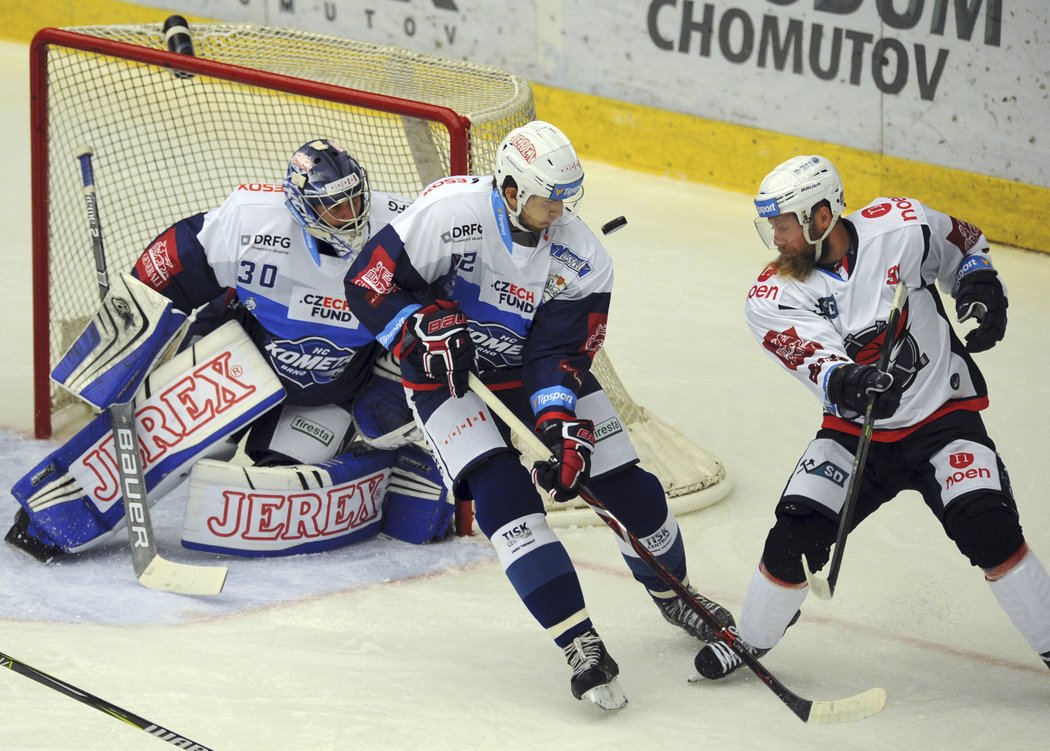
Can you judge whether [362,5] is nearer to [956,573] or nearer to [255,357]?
[255,357]

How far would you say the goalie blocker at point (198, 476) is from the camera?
12.6ft

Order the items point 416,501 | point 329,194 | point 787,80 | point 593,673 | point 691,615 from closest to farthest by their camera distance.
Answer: point 593,673, point 691,615, point 329,194, point 416,501, point 787,80

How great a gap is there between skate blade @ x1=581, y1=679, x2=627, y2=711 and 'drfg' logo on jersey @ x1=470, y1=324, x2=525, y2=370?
2.47 ft

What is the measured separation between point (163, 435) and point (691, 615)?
1.36 meters

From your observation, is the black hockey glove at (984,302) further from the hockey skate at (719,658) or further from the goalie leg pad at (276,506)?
the goalie leg pad at (276,506)

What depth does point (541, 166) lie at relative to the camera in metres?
3.19

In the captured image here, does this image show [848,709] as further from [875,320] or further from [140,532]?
[140,532]

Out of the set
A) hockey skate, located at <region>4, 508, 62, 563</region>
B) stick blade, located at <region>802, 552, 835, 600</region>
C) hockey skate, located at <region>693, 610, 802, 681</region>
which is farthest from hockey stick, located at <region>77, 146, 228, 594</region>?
stick blade, located at <region>802, 552, 835, 600</region>

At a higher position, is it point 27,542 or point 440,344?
point 440,344

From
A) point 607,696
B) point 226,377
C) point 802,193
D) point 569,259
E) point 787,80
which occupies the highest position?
point 802,193

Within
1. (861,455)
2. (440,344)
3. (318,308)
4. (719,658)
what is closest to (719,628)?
(719,658)

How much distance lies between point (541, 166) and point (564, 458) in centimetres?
60

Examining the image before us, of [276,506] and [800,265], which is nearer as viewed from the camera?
[800,265]

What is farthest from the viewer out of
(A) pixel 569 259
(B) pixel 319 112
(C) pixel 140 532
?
(B) pixel 319 112
